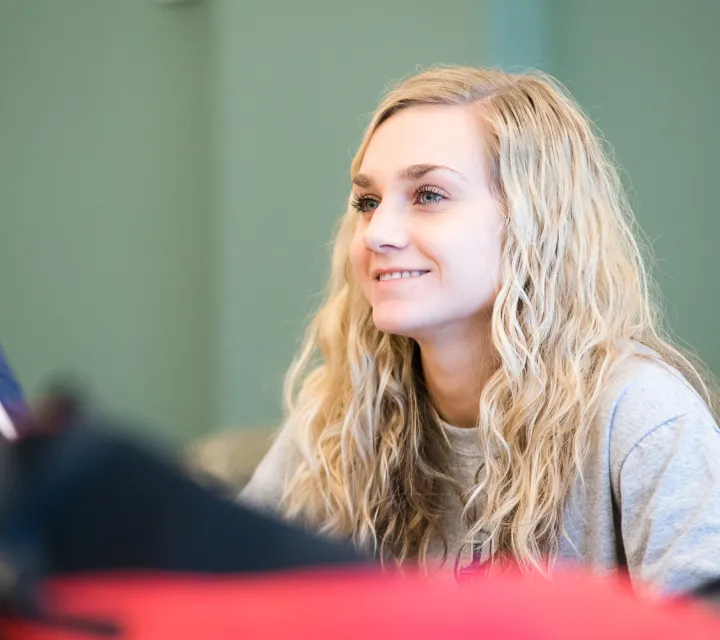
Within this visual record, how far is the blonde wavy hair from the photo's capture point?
1376 mm

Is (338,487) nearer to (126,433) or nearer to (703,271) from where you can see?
(703,271)

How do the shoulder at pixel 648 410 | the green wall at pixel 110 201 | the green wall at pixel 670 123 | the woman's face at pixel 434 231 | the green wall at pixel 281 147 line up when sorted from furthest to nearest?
1. the green wall at pixel 110 201
2. the green wall at pixel 281 147
3. the green wall at pixel 670 123
4. the woman's face at pixel 434 231
5. the shoulder at pixel 648 410

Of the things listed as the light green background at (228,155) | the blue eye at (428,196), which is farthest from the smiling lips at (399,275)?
the light green background at (228,155)

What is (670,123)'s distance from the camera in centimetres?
214

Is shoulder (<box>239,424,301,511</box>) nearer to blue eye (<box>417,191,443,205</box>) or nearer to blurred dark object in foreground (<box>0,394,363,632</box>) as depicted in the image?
blue eye (<box>417,191,443,205</box>)

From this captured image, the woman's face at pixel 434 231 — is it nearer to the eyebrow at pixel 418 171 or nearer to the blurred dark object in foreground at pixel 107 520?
the eyebrow at pixel 418 171

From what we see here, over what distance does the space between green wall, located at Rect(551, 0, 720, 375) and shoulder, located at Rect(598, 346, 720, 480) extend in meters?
0.76

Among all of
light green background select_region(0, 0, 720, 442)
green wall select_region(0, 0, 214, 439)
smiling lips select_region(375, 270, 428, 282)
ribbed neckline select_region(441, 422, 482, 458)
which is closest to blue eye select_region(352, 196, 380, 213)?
smiling lips select_region(375, 270, 428, 282)

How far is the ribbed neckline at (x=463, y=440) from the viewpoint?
1.50 m

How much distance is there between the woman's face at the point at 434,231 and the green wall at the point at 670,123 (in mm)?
777

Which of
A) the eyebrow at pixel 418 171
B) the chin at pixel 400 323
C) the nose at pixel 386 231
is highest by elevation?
the eyebrow at pixel 418 171

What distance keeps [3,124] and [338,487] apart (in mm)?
2040

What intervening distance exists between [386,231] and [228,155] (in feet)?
4.02

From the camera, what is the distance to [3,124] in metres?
3.08
